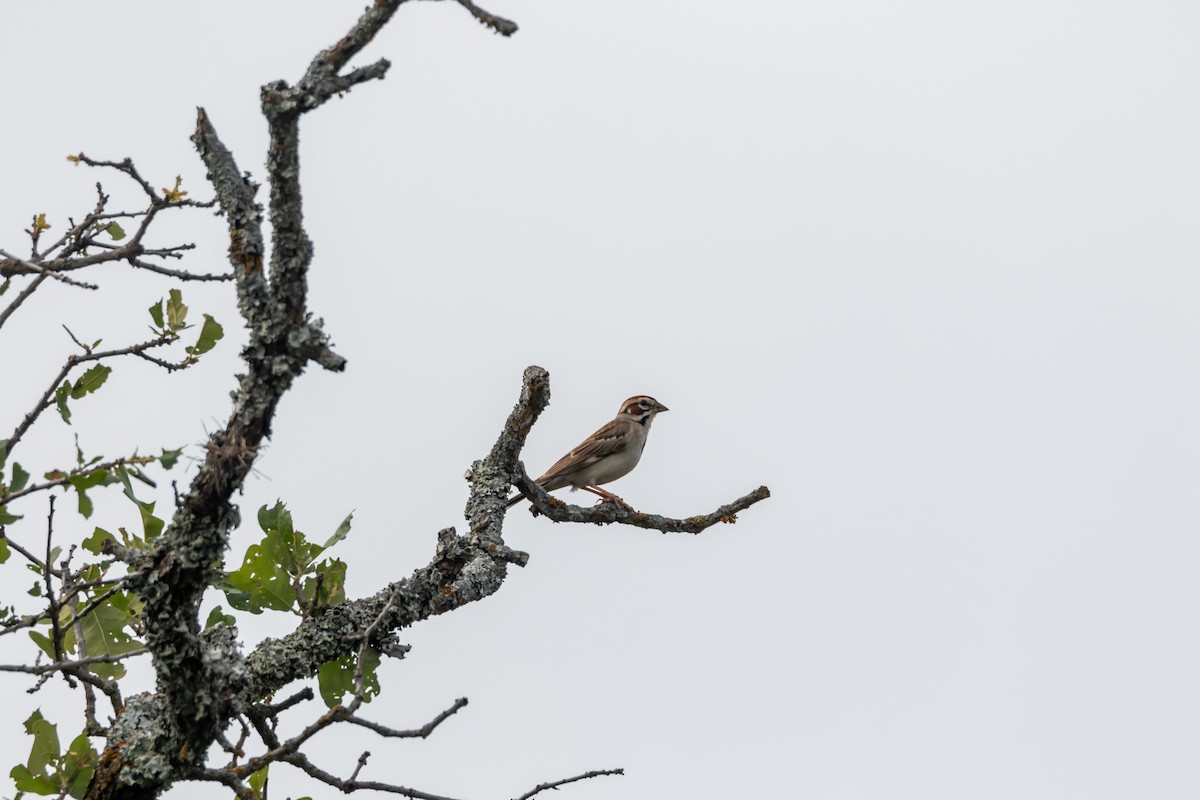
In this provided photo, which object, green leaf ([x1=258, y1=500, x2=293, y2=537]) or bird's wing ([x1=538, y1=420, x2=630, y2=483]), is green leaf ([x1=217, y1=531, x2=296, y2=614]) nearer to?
green leaf ([x1=258, y1=500, x2=293, y2=537])

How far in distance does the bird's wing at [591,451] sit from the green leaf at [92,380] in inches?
234

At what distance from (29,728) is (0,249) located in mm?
2345

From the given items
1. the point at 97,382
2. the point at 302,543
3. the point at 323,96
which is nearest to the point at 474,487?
the point at 302,543

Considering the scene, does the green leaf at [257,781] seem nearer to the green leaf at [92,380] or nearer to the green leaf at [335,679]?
the green leaf at [335,679]

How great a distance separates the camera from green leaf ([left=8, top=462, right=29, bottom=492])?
5320 mm

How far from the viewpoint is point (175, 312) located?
728cm

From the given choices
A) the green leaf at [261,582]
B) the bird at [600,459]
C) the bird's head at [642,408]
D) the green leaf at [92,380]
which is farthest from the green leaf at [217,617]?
the bird's head at [642,408]

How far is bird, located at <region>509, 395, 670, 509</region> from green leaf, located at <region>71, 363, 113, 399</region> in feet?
18.8

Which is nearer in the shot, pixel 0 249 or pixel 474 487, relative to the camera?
pixel 0 249

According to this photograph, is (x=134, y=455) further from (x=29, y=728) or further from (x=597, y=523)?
(x=597, y=523)

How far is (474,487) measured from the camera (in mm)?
7246

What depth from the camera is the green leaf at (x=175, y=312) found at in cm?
726

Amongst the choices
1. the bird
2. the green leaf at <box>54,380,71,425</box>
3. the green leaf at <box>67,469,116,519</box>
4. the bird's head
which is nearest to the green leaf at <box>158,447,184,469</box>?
the green leaf at <box>67,469,116,519</box>

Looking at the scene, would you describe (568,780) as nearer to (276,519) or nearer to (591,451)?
(276,519)
